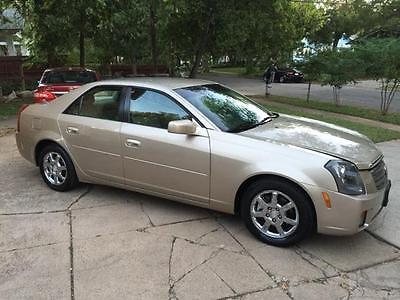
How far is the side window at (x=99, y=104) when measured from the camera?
4.82m

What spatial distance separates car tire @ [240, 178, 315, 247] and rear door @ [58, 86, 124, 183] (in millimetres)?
1542

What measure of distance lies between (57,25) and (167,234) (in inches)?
465

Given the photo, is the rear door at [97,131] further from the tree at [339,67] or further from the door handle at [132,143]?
the tree at [339,67]

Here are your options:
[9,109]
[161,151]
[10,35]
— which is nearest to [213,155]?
[161,151]

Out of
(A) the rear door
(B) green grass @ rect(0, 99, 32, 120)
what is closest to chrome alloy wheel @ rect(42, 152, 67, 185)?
(A) the rear door

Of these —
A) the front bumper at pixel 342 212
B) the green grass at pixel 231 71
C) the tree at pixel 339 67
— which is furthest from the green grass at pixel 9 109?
the green grass at pixel 231 71

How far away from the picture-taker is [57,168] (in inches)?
207

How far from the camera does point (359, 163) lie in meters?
3.80

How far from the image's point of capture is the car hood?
3.92 metres

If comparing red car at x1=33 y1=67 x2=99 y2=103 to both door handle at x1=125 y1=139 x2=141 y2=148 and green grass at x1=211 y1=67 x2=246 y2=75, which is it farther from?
green grass at x1=211 y1=67 x2=246 y2=75

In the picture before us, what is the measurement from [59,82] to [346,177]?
821 centimetres

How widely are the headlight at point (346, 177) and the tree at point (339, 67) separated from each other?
34.7 ft

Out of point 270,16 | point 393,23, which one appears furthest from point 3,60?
point 393,23

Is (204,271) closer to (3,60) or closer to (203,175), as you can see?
(203,175)
